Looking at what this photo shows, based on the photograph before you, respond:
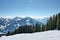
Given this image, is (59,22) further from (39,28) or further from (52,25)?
(39,28)

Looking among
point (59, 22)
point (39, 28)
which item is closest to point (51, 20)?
point (39, 28)

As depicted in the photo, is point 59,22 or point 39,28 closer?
point 59,22

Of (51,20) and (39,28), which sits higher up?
(51,20)

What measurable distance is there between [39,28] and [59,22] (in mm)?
18238

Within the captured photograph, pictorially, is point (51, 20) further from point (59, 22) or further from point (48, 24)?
point (59, 22)

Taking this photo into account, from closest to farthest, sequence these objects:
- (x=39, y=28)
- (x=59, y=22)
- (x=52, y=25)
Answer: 1. (x=59, y=22)
2. (x=52, y=25)
3. (x=39, y=28)

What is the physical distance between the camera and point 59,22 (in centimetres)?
4512

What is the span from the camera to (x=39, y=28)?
61.9 meters

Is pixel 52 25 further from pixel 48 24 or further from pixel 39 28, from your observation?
pixel 39 28

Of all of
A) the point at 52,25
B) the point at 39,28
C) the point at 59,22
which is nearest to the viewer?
the point at 59,22

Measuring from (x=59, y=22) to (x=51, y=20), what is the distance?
13.4 metres

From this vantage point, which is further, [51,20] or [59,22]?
[51,20]

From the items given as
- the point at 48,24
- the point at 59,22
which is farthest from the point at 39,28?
the point at 59,22

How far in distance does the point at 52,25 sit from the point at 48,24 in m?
2.22
